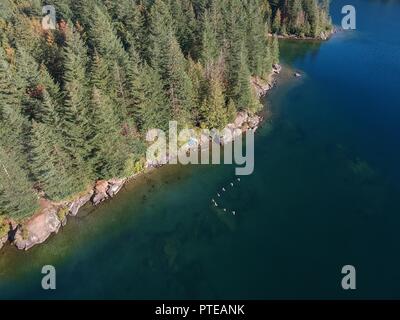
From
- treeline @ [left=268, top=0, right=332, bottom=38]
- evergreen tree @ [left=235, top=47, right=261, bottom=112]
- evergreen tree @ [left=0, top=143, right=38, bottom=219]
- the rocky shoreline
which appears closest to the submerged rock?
the rocky shoreline

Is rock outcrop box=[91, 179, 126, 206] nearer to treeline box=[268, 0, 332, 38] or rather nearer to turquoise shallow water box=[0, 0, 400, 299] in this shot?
turquoise shallow water box=[0, 0, 400, 299]

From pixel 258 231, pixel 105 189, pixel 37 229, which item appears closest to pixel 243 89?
pixel 258 231

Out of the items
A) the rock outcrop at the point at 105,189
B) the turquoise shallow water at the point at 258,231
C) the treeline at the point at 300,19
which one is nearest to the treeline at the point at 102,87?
the rock outcrop at the point at 105,189

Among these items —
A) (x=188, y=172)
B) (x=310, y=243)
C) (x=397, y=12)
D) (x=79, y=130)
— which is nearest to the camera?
(x=310, y=243)
